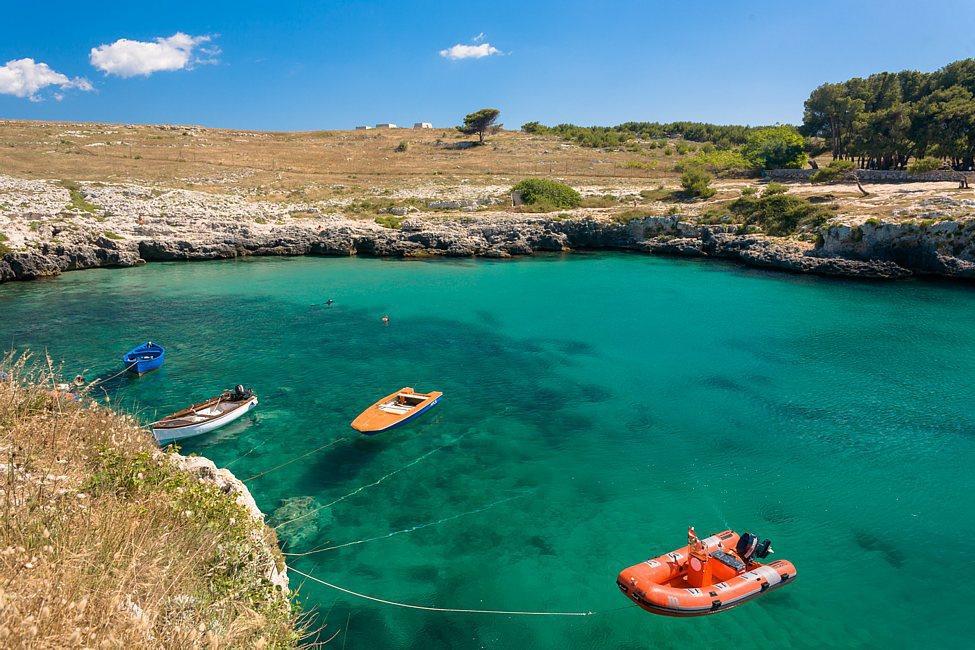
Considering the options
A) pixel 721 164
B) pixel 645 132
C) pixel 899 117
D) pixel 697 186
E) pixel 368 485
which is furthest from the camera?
pixel 645 132

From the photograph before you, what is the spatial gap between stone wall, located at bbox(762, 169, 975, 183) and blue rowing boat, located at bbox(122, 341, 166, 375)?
80554mm

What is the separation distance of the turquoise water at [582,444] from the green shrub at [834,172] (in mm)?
30715

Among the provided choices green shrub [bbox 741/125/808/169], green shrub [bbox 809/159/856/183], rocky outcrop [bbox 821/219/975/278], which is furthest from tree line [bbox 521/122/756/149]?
rocky outcrop [bbox 821/219/975/278]

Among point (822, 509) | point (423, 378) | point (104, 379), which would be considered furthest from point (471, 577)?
point (104, 379)

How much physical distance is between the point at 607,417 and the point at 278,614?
1711 cm

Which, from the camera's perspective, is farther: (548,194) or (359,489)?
(548,194)

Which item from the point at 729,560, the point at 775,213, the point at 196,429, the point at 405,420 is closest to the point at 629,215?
the point at 775,213

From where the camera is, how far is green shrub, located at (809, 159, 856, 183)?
2623 inches

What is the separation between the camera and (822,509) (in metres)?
16.9

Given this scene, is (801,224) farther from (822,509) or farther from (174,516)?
(174,516)

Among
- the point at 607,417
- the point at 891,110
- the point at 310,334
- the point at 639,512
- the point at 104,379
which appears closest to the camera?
the point at 639,512

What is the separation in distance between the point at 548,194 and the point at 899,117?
44.7 m

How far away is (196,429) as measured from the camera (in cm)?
2039

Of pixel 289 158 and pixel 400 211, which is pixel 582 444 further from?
pixel 289 158
